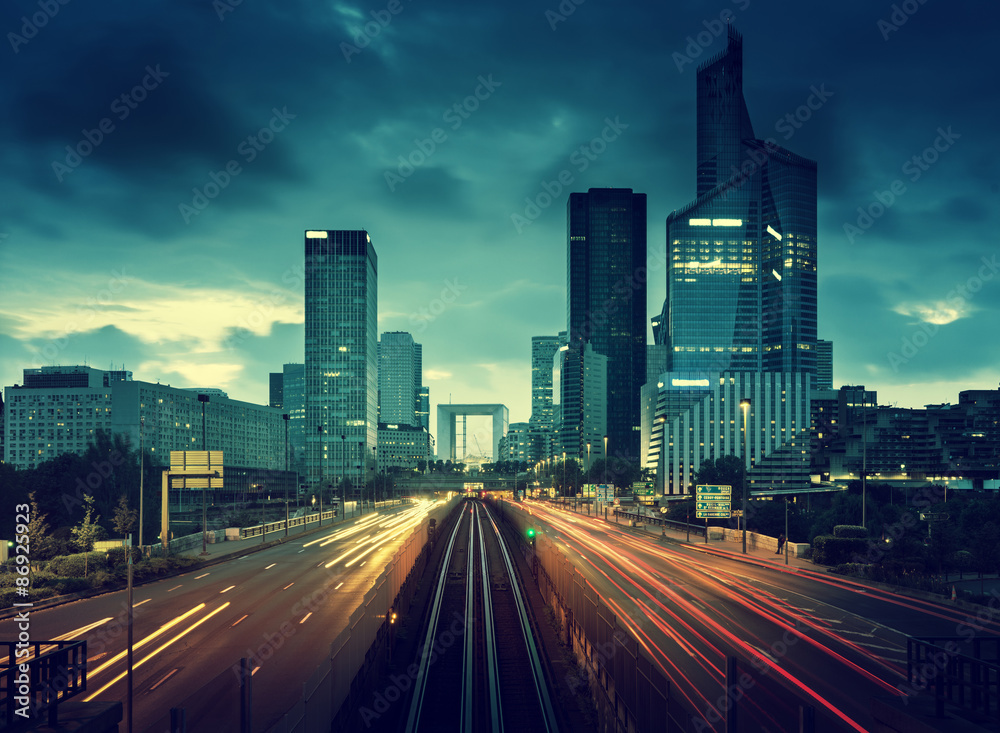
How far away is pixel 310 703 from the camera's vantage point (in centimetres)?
1320

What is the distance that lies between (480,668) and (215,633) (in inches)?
393

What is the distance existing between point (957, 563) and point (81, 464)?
318ft

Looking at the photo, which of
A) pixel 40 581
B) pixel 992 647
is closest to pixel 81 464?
pixel 40 581

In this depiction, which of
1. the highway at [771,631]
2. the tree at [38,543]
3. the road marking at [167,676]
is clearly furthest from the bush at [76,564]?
the highway at [771,631]

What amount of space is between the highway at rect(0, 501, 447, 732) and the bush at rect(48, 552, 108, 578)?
3250 millimetres

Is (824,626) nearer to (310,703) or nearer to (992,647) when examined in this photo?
(992,647)

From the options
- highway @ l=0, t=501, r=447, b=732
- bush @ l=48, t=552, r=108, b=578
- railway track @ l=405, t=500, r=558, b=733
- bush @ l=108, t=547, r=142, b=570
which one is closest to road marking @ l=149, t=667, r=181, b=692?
highway @ l=0, t=501, r=447, b=732

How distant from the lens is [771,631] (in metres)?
25.2

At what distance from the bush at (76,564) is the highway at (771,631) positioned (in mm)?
27726

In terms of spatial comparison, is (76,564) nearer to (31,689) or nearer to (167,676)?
(167,676)

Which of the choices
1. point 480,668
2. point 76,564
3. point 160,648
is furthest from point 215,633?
point 76,564

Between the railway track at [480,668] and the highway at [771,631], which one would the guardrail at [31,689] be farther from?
the highway at [771,631]

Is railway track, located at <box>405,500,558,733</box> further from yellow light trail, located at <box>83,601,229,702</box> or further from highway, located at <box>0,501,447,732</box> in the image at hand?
yellow light trail, located at <box>83,601,229,702</box>

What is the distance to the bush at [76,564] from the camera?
128 feet
